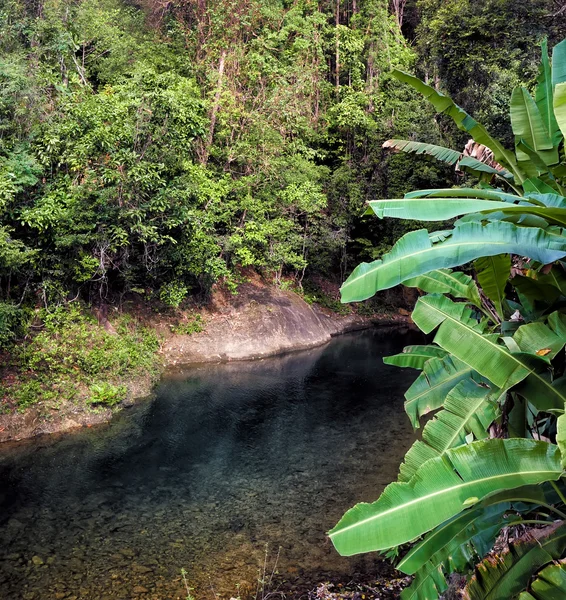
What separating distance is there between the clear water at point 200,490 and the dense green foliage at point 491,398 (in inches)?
168

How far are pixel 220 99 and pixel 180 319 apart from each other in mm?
7784

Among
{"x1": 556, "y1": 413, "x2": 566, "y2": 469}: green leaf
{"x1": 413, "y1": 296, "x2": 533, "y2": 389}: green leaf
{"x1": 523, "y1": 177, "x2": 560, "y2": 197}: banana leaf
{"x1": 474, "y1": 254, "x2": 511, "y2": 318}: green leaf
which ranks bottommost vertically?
{"x1": 556, "y1": 413, "x2": 566, "y2": 469}: green leaf

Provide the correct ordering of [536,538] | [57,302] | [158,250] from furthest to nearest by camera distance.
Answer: [158,250] → [57,302] → [536,538]

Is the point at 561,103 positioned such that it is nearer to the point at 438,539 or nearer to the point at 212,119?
the point at 438,539

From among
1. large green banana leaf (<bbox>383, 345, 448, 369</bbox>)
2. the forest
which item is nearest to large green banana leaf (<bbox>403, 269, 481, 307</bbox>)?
the forest

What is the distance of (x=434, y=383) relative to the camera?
502cm

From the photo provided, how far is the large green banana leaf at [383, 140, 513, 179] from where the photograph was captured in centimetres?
520

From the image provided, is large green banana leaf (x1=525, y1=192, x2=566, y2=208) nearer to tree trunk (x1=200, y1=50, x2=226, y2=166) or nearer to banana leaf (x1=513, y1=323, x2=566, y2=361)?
banana leaf (x1=513, y1=323, x2=566, y2=361)

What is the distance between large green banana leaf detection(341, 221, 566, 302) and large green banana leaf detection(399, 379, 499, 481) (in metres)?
1.27

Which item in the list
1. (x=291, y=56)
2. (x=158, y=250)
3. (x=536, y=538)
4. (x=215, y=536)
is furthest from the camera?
(x=291, y=56)

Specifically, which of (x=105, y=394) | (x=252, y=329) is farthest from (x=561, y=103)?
(x=252, y=329)

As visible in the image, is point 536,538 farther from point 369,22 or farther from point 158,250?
point 369,22

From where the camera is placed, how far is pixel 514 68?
1858 centimetres

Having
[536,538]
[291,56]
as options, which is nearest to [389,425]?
[536,538]
